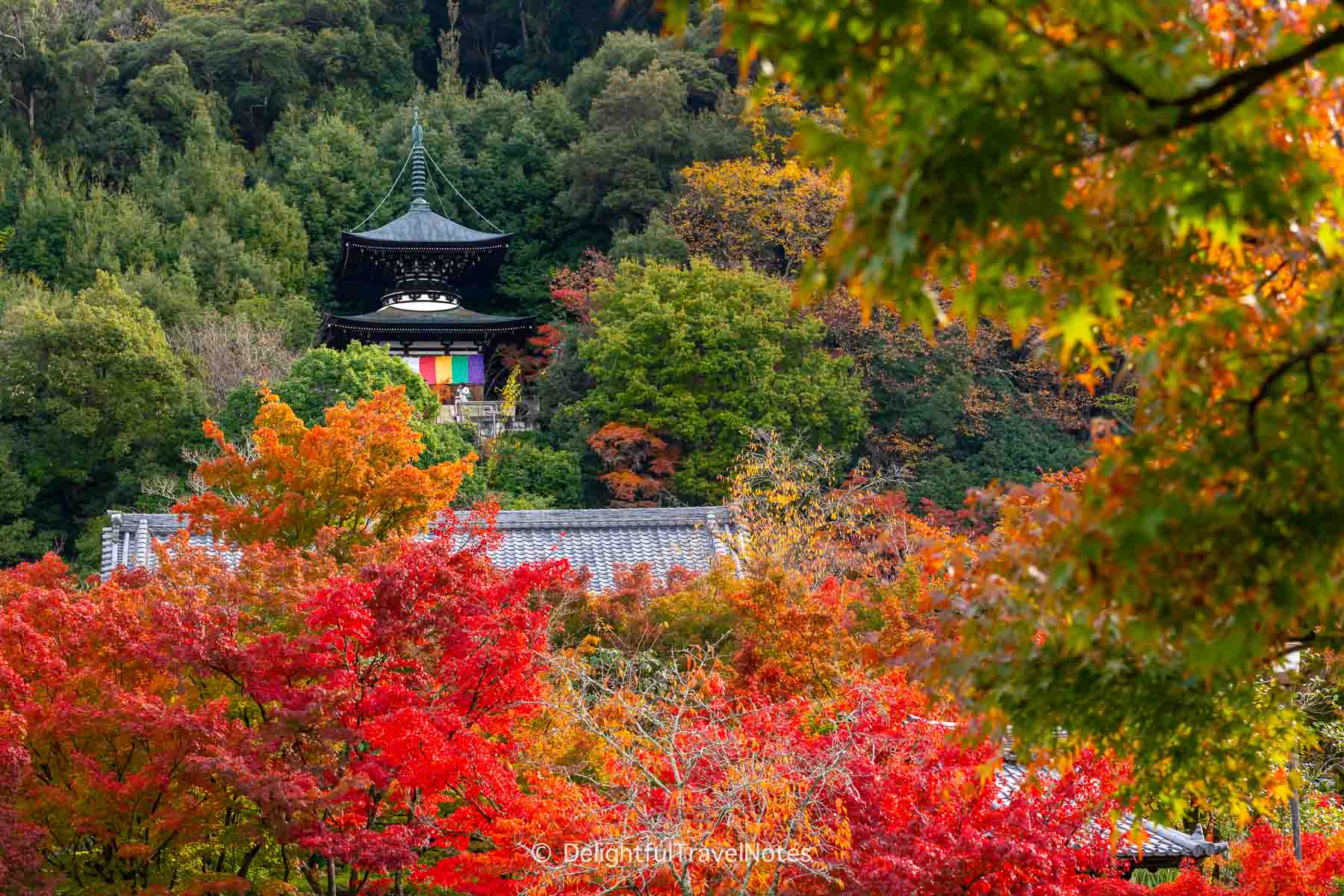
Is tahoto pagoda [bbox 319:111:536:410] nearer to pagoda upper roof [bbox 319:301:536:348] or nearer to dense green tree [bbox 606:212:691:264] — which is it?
pagoda upper roof [bbox 319:301:536:348]

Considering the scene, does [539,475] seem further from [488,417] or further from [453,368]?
[453,368]

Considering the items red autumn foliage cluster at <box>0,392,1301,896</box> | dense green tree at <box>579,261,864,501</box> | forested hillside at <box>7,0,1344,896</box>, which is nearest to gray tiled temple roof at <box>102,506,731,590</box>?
forested hillside at <box>7,0,1344,896</box>

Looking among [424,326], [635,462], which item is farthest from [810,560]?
[424,326]

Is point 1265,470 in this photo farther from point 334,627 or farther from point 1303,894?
point 334,627

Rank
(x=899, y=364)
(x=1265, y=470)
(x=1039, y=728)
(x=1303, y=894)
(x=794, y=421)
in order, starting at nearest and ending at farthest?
1. (x=1265, y=470)
2. (x=1039, y=728)
3. (x=1303, y=894)
4. (x=794, y=421)
5. (x=899, y=364)

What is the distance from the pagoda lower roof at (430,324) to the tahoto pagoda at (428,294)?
16 mm

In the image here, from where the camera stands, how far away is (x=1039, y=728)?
458cm

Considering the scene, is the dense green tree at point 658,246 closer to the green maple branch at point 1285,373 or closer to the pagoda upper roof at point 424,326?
the pagoda upper roof at point 424,326

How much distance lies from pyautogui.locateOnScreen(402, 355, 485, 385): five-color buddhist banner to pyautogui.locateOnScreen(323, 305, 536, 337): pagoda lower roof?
747mm

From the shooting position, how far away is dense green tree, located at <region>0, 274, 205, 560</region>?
24859mm

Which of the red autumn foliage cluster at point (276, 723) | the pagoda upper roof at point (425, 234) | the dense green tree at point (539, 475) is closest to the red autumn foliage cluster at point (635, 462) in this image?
the dense green tree at point (539, 475)

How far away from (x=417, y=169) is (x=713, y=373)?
14.1 metres

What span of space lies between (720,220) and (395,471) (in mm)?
18529

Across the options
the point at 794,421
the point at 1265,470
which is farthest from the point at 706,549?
the point at 1265,470
